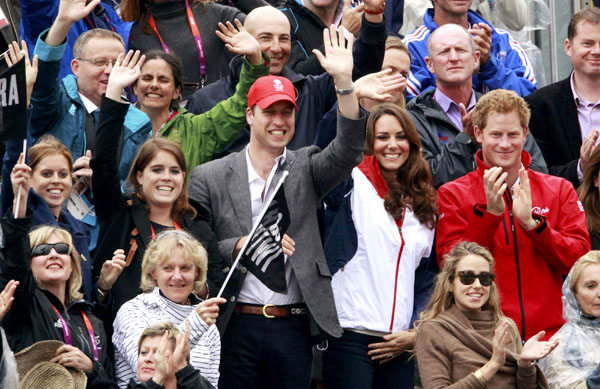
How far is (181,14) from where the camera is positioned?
10.2 m

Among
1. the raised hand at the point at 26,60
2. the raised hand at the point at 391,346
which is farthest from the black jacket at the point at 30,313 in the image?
the raised hand at the point at 391,346

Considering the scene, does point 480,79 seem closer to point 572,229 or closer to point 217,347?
point 572,229

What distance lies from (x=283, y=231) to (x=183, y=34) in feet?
9.39

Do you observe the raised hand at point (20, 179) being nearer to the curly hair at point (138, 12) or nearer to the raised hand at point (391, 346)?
the raised hand at point (391, 346)

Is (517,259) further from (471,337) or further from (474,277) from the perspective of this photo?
(471,337)

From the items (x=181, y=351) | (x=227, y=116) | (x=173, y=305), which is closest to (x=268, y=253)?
(x=173, y=305)

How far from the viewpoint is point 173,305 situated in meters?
7.50

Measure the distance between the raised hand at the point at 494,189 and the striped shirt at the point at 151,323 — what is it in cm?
195

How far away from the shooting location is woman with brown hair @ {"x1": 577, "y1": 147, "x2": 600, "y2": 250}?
29.1 ft

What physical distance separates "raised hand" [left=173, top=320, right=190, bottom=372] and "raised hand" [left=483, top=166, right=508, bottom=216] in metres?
2.26

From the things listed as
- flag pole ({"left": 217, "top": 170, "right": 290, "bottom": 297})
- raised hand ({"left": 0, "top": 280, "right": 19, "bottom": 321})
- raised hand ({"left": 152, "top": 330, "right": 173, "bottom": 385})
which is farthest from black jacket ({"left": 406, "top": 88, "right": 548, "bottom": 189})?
raised hand ({"left": 0, "top": 280, "right": 19, "bottom": 321})

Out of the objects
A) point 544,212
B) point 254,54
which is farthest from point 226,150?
point 544,212

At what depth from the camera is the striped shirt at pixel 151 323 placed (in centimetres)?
725

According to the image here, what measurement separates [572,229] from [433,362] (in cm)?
153
